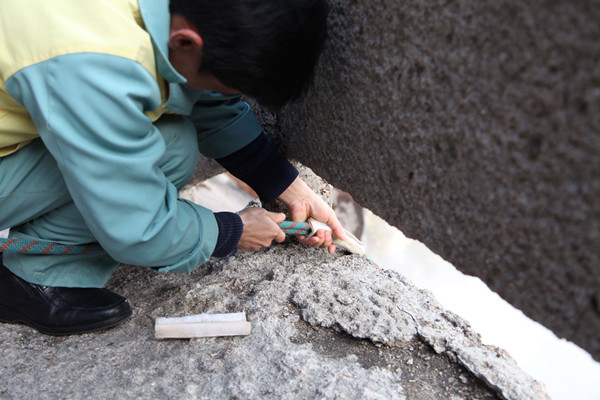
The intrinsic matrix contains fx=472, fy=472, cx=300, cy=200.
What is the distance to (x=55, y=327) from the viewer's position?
44.3 inches

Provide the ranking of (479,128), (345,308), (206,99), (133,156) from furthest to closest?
(206,99), (345,308), (133,156), (479,128)

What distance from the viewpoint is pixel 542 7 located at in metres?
0.56

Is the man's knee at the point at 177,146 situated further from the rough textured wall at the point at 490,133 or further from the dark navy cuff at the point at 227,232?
the rough textured wall at the point at 490,133

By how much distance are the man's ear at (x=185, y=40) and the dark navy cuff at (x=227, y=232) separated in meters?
0.43

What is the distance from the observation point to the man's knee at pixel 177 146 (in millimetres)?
1106

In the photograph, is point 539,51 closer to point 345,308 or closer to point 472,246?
point 472,246

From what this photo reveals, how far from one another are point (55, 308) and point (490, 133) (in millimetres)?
1028

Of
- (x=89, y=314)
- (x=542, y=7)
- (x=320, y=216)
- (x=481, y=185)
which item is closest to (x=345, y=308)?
(x=320, y=216)

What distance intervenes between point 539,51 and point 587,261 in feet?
0.89

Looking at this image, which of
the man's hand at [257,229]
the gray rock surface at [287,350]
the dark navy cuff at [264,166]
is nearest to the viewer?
the gray rock surface at [287,350]

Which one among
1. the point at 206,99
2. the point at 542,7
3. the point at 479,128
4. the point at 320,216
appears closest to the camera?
the point at 542,7

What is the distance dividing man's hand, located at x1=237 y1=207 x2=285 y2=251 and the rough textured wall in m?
0.32

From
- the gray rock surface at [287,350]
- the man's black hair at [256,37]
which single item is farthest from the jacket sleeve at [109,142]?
the gray rock surface at [287,350]

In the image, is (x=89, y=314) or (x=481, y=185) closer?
(x=481, y=185)
